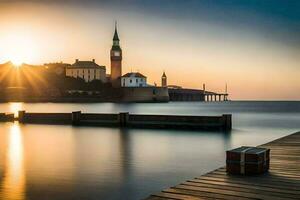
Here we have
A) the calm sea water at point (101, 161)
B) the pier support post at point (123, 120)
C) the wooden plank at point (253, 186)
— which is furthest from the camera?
the pier support post at point (123, 120)

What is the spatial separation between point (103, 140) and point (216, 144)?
345 inches

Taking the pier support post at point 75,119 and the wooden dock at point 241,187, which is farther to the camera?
the pier support post at point 75,119

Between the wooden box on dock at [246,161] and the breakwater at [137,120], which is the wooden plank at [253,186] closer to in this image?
the wooden box on dock at [246,161]

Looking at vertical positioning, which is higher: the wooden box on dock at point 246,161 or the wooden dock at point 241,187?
the wooden box on dock at point 246,161

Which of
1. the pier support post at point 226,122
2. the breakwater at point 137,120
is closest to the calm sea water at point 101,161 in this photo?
the breakwater at point 137,120

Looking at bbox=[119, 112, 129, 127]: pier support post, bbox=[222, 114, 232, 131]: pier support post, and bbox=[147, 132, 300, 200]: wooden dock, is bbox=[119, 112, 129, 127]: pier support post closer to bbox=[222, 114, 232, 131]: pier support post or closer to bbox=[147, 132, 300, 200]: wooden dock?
bbox=[222, 114, 232, 131]: pier support post

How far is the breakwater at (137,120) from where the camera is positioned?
3567cm

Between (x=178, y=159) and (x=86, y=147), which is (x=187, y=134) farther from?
(x=178, y=159)

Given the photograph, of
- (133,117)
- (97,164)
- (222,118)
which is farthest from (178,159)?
(133,117)

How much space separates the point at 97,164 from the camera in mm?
18672

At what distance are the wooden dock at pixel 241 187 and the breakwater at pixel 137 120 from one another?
2422 centimetres

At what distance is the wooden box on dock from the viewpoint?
9984 millimetres

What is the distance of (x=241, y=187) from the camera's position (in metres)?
8.65

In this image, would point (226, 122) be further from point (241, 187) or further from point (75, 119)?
point (241, 187)
